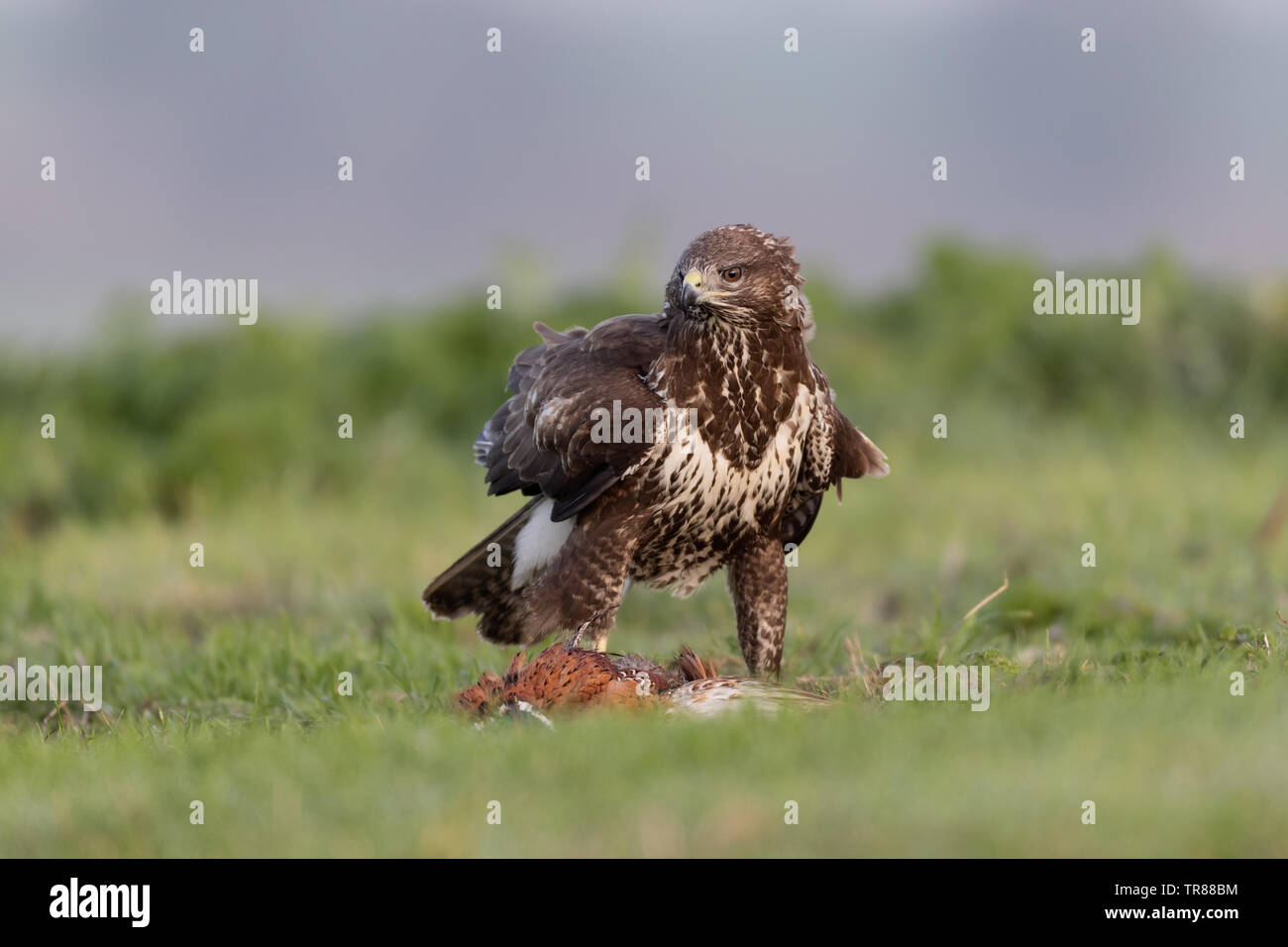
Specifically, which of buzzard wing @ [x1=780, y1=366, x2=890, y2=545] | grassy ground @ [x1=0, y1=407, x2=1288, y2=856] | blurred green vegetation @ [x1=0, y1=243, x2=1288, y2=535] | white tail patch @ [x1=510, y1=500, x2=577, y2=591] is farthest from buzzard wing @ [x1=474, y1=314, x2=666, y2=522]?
blurred green vegetation @ [x1=0, y1=243, x2=1288, y2=535]

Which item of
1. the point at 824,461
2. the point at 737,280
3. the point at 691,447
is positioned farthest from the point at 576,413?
the point at 824,461

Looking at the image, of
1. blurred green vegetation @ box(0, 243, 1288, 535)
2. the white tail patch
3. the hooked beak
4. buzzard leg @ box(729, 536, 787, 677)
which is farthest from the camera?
blurred green vegetation @ box(0, 243, 1288, 535)

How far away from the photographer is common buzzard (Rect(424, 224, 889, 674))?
648cm

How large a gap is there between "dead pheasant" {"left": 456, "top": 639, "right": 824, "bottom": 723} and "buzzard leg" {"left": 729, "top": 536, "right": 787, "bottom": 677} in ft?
3.18

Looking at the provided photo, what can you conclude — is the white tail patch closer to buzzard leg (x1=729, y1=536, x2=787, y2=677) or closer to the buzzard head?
buzzard leg (x1=729, y1=536, x2=787, y2=677)

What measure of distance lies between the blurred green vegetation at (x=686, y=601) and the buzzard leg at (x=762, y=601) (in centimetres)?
27

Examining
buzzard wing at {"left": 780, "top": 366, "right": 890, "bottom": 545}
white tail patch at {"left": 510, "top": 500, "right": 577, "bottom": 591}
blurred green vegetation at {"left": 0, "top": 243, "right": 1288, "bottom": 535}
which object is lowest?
white tail patch at {"left": 510, "top": 500, "right": 577, "bottom": 591}

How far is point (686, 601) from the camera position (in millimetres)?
10898

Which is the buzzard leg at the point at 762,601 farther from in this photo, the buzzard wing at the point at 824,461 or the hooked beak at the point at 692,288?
the hooked beak at the point at 692,288

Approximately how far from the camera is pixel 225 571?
37.7 ft

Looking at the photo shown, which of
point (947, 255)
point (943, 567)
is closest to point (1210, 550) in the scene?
point (943, 567)

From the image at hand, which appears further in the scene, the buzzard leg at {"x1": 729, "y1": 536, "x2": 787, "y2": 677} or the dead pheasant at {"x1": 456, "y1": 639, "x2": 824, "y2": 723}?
the buzzard leg at {"x1": 729, "y1": 536, "x2": 787, "y2": 677}

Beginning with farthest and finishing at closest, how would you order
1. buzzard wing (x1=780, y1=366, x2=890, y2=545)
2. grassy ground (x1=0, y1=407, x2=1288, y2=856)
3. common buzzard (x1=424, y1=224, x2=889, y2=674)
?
buzzard wing (x1=780, y1=366, x2=890, y2=545) < common buzzard (x1=424, y1=224, x2=889, y2=674) < grassy ground (x1=0, y1=407, x2=1288, y2=856)
